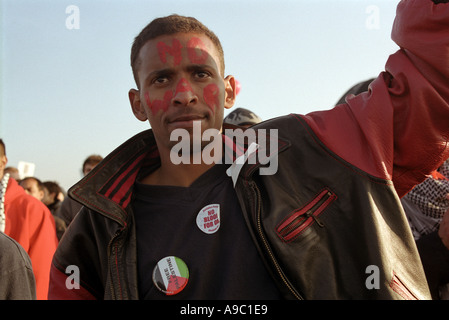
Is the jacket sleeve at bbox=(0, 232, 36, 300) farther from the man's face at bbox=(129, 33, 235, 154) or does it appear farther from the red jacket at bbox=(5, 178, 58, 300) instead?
the red jacket at bbox=(5, 178, 58, 300)

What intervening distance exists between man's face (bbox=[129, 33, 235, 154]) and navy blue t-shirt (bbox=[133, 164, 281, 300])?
23 centimetres

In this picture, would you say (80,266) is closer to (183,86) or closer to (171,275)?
(171,275)

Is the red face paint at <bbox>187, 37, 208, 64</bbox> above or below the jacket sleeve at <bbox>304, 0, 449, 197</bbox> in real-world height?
above

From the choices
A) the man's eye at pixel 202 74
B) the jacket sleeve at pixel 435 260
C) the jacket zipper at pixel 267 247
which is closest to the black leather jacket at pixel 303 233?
the jacket zipper at pixel 267 247

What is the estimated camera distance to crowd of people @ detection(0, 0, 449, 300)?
4.87ft

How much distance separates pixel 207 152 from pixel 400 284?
890 millimetres

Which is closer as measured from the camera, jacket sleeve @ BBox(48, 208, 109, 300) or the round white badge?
the round white badge

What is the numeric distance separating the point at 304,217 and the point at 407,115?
51 cm

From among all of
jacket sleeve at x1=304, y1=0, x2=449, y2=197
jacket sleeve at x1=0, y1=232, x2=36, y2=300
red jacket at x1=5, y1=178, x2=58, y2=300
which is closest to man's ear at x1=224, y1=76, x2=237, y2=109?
jacket sleeve at x1=304, y1=0, x2=449, y2=197

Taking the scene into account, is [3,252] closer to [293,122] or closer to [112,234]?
[112,234]

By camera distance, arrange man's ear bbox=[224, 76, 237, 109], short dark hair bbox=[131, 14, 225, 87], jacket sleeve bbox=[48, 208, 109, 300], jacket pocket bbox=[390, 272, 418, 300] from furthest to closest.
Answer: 1. man's ear bbox=[224, 76, 237, 109]
2. short dark hair bbox=[131, 14, 225, 87]
3. jacket sleeve bbox=[48, 208, 109, 300]
4. jacket pocket bbox=[390, 272, 418, 300]

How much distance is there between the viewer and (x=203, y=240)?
63.5 inches

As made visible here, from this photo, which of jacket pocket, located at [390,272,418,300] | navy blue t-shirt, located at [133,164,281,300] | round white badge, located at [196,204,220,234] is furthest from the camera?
round white badge, located at [196,204,220,234]
